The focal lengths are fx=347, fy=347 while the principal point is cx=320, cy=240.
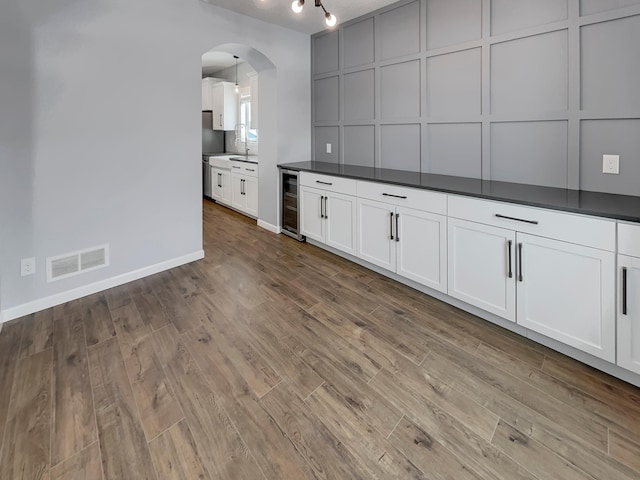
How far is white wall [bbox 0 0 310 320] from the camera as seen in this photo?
95.0 inches

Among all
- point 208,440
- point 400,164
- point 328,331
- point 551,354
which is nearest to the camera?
point 208,440

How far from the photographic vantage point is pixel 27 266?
2.54 meters

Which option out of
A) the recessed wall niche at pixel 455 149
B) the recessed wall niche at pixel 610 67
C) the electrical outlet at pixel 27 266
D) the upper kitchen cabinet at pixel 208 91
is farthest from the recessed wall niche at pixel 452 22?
the upper kitchen cabinet at pixel 208 91

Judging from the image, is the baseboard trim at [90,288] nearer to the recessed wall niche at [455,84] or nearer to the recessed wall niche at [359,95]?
the recessed wall niche at [359,95]

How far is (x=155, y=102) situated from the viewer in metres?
3.06

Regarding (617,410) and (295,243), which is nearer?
(617,410)

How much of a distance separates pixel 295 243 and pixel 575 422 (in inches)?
122

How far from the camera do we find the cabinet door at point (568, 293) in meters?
1.81

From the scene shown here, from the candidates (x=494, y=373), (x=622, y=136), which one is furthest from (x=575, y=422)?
(x=622, y=136)

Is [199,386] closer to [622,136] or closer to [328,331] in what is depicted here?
[328,331]

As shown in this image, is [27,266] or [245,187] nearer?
[27,266]

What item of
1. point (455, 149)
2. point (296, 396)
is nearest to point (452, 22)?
point (455, 149)

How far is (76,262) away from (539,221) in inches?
131

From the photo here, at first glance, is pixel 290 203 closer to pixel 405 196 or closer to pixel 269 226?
pixel 269 226
